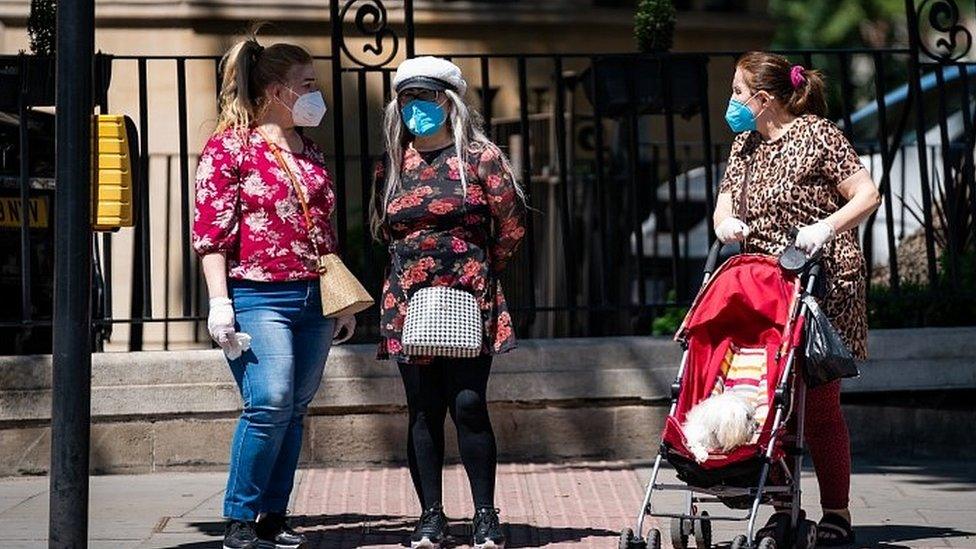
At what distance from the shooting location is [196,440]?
331 inches

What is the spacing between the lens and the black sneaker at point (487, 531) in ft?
21.6

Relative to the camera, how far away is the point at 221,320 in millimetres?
6297

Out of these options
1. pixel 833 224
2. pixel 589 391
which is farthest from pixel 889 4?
pixel 833 224

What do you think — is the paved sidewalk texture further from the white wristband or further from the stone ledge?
the white wristband

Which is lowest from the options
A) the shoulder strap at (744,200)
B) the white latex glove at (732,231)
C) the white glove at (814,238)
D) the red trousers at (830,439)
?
the red trousers at (830,439)

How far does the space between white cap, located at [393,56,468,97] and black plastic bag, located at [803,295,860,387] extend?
4.80 ft

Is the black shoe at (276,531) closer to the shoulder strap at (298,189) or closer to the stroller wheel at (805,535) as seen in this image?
the shoulder strap at (298,189)

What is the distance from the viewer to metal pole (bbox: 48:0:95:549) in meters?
5.85

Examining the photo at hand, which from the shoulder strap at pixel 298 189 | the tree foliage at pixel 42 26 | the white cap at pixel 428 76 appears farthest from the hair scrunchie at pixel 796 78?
the tree foliage at pixel 42 26

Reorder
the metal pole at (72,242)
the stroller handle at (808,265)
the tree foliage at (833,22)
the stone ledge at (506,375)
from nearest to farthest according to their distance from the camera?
the metal pole at (72,242)
the stroller handle at (808,265)
the stone ledge at (506,375)
the tree foliage at (833,22)

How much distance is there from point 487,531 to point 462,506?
1139 mm

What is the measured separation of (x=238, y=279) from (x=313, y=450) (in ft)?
7.27

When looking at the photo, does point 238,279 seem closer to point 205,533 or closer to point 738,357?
point 205,533

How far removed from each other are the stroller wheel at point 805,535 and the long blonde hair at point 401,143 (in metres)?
1.53
